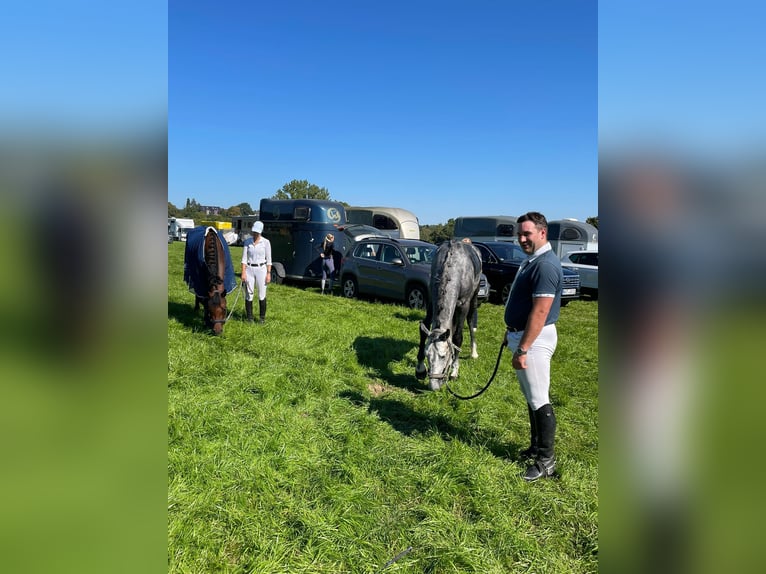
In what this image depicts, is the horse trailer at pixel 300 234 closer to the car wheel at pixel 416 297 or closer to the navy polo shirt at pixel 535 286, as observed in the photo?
the car wheel at pixel 416 297

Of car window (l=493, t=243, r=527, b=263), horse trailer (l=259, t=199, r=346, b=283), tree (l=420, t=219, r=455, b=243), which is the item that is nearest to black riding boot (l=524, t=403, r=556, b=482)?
car window (l=493, t=243, r=527, b=263)

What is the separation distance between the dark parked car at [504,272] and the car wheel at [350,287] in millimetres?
3982

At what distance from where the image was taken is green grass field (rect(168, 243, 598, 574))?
8.79 ft

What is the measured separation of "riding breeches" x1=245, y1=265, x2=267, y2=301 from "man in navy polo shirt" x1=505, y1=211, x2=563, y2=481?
6154 mm

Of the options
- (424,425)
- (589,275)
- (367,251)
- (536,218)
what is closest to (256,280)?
(367,251)

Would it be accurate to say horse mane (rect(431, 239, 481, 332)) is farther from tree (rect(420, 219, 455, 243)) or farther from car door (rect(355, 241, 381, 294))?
tree (rect(420, 219, 455, 243))

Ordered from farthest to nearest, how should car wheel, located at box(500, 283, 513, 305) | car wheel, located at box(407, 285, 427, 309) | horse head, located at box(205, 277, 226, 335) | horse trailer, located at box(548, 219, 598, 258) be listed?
horse trailer, located at box(548, 219, 598, 258), car wheel, located at box(500, 283, 513, 305), car wheel, located at box(407, 285, 427, 309), horse head, located at box(205, 277, 226, 335)

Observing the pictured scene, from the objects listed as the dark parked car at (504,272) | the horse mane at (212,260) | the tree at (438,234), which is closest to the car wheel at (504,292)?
the dark parked car at (504,272)

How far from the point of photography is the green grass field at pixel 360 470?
2.68 meters

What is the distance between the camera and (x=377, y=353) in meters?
7.25
